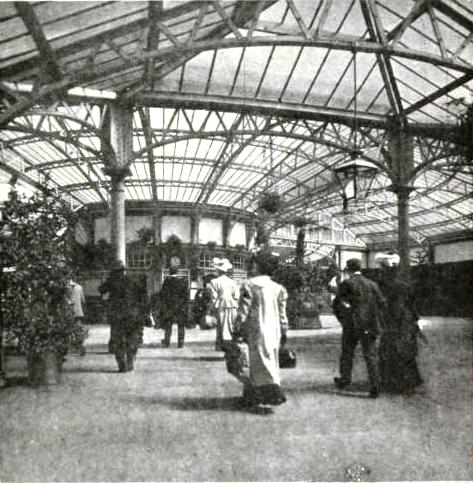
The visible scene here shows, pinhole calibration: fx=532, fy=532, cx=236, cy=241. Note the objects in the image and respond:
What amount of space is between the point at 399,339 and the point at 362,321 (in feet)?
1.53

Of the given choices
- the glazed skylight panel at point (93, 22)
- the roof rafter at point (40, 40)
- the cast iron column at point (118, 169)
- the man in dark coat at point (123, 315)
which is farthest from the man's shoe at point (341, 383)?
the cast iron column at point (118, 169)

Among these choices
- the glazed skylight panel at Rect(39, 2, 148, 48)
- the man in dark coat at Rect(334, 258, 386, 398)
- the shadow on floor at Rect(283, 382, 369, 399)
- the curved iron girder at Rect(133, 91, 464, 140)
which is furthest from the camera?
the curved iron girder at Rect(133, 91, 464, 140)

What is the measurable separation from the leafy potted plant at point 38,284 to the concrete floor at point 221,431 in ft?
1.37

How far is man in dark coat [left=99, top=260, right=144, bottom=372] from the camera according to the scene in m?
6.93

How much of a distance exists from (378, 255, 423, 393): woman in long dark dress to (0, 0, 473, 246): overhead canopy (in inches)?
86.5

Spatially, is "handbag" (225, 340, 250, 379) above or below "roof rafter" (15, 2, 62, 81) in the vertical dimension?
below

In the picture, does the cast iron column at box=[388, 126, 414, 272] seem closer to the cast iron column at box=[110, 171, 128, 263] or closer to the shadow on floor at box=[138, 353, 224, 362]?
the cast iron column at box=[110, 171, 128, 263]

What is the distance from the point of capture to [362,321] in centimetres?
538

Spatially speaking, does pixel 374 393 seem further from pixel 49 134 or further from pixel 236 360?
pixel 49 134

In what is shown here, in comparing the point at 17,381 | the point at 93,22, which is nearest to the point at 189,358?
the point at 17,381

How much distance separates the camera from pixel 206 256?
78.1ft

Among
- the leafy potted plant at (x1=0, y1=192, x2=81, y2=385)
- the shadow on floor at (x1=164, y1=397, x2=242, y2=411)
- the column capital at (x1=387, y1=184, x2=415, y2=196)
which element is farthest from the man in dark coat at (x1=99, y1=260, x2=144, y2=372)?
the column capital at (x1=387, y1=184, x2=415, y2=196)

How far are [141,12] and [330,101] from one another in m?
6.60

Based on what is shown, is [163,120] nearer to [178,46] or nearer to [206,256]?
[178,46]
